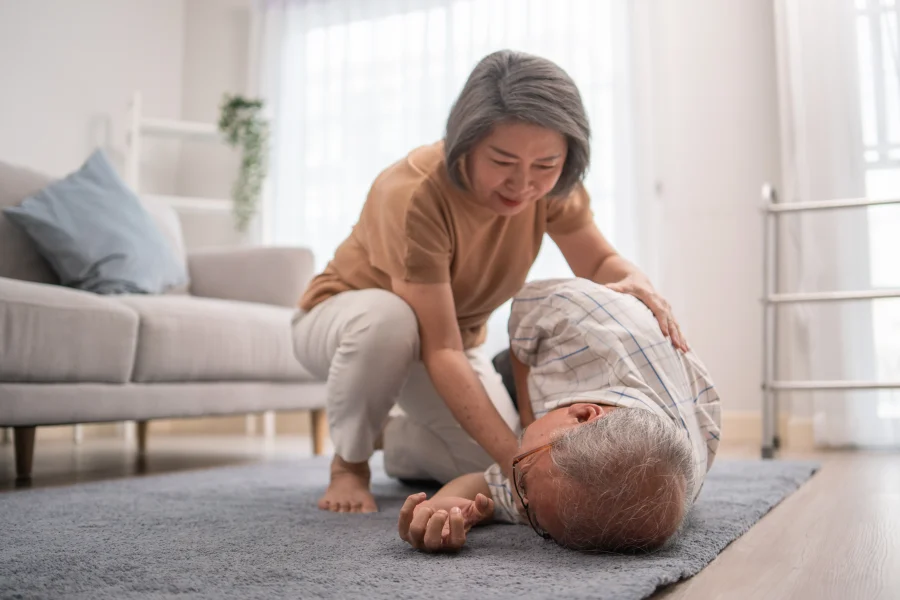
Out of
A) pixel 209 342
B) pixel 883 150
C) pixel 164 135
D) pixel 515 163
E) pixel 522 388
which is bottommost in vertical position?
pixel 522 388

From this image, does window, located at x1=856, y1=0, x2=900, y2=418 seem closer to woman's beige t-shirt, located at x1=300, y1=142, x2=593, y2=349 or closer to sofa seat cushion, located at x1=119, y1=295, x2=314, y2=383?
woman's beige t-shirt, located at x1=300, y1=142, x2=593, y2=349

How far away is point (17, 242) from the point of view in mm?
2373

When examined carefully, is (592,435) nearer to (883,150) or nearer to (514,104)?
(514,104)

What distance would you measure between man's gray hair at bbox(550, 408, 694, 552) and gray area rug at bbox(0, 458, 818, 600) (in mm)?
33

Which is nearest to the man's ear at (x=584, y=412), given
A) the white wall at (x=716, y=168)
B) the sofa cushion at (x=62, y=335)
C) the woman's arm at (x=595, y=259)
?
the woman's arm at (x=595, y=259)

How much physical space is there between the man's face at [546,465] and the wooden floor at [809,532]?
16 centimetres

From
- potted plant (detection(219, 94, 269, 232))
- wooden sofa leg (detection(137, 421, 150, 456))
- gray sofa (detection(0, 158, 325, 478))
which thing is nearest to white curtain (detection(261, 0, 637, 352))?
potted plant (detection(219, 94, 269, 232))

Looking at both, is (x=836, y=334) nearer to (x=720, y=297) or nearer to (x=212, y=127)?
(x=720, y=297)

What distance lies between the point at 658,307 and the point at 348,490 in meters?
0.59

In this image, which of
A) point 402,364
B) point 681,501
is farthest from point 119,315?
point 681,501

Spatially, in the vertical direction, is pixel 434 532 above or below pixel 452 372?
below

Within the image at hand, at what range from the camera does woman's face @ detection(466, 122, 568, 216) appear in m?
1.27

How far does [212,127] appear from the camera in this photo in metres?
3.94

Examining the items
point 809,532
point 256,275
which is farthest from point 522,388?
point 256,275
